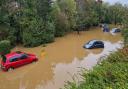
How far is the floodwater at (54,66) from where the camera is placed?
19344mm

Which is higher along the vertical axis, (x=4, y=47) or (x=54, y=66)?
(x=4, y=47)

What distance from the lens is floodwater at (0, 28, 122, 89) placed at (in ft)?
Answer: 63.5

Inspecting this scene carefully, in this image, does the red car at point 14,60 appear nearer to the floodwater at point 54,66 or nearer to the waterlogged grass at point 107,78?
the floodwater at point 54,66

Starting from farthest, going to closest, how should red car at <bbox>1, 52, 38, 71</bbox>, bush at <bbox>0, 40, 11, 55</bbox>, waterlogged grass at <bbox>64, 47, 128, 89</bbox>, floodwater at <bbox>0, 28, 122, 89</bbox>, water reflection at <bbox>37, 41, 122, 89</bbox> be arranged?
bush at <bbox>0, 40, 11, 55</bbox>, red car at <bbox>1, 52, 38, 71</bbox>, floodwater at <bbox>0, 28, 122, 89</bbox>, water reflection at <bbox>37, 41, 122, 89</bbox>, waterlogged grass at <bbox>64, 47, 128, 89</bbox>

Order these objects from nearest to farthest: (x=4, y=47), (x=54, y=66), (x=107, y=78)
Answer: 1. (x=107, y=78)
2. (x=54, y=66)
3. (x=4, y=47)

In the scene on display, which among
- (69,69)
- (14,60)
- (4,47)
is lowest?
(69,69)

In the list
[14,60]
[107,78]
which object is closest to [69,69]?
[14,60]

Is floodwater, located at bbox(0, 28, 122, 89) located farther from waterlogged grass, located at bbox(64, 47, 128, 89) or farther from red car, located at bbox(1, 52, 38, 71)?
waterlogged grass, located at bbox(64, 47, 128, 89)

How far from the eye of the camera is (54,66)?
23391 mm

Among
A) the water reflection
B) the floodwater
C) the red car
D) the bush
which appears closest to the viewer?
the water reflection

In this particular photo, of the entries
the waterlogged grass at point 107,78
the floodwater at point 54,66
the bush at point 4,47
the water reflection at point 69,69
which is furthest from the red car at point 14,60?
the waterlogged grass at point 107,78

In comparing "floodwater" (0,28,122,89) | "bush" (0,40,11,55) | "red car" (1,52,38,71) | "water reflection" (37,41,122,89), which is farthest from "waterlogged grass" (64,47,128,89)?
"bush" (0,40,11,55)

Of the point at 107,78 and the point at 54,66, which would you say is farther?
the point at 54,66

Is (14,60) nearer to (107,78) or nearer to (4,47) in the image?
(4,47)
